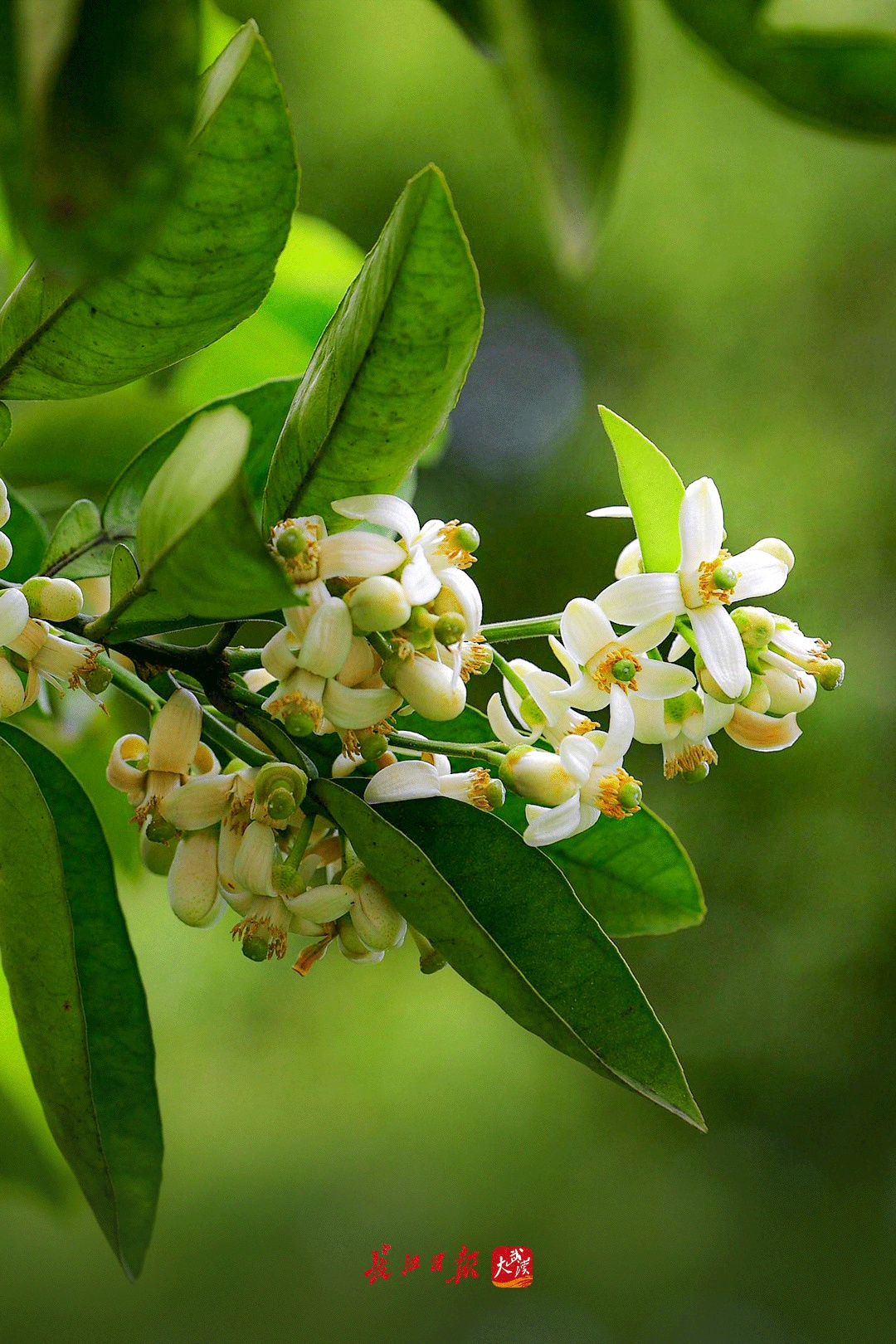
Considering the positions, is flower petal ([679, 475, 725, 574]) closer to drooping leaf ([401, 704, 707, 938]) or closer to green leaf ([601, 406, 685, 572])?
green leaf ([601, 406, 685, 572])

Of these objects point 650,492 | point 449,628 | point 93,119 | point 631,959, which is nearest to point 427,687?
point 449,628

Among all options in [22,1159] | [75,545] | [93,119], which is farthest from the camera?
[22,1159]

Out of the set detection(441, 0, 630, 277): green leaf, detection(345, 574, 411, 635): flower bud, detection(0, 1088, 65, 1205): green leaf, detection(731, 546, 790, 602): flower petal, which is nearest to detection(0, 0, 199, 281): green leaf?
detection(441, 0, 630, 277): green leaf

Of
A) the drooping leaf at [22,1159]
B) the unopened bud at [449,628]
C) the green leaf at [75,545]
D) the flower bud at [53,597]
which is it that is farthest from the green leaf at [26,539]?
the drooping leaf at [22,1159]

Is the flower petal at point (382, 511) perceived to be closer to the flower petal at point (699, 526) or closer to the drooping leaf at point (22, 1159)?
the flower petal at point (699, 526)

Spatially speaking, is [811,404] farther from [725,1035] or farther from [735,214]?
[725,1035]

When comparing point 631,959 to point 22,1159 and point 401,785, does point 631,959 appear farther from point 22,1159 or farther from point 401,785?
point 401,785

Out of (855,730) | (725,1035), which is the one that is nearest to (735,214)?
(855,730)
